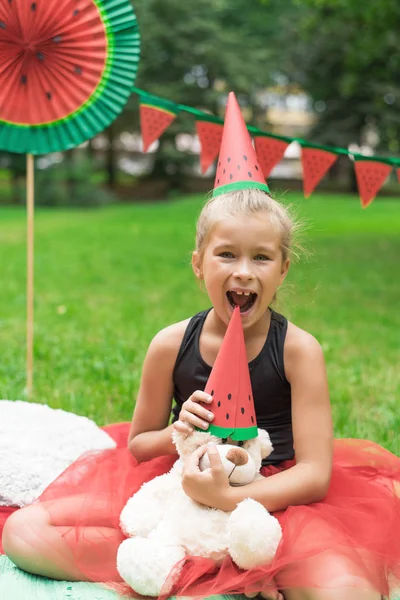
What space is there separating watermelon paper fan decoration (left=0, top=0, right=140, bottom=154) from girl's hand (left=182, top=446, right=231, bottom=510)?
199cm

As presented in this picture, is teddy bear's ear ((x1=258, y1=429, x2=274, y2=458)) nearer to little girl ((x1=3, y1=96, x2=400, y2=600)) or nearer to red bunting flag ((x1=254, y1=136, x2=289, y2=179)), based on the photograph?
little girl ((x1=3, y1=96, x2=400, y2=600))

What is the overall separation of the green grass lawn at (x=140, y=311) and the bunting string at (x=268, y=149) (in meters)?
0.49

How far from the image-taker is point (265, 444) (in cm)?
220

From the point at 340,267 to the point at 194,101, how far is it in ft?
54.4

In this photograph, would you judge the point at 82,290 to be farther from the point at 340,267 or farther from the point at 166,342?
the point at 166,342

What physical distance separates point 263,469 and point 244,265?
1.99 ft

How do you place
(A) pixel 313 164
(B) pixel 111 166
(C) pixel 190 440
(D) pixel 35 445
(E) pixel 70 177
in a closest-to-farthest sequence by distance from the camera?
(C) pixel 190 440, (D) pixel 35 445, (A) pixel 313 164, (E) pixel 70 177, (B) pixel 111 166

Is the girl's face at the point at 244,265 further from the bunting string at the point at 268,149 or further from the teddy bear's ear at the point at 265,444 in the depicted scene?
the bunting string at the point at 268,149

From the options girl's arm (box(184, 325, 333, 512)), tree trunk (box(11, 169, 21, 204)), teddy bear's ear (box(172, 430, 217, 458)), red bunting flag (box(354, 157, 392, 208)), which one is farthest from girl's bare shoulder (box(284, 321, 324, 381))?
tree trunk (box(11, 169, 21, 204))

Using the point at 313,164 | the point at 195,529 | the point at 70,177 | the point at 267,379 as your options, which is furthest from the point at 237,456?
the point at 70,177

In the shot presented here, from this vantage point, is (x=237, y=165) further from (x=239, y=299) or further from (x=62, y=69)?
(x=62, y=69)

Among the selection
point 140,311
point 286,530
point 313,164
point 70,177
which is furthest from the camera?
point 70,177

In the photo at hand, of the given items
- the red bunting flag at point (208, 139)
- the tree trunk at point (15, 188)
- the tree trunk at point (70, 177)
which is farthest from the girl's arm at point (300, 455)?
the tree trunk at point (15, 188)

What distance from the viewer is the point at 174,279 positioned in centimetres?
816
